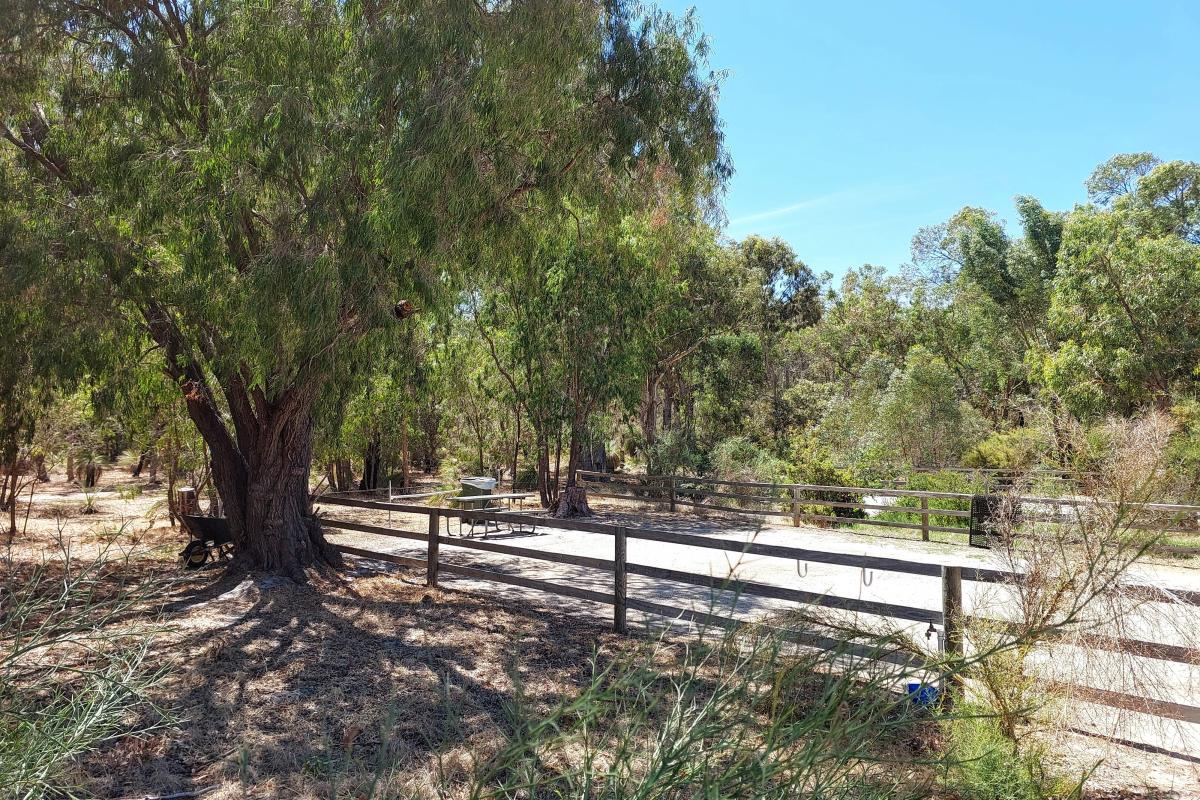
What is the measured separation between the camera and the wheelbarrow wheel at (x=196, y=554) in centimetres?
946

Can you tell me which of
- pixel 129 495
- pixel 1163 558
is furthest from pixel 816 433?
pixel 129 495

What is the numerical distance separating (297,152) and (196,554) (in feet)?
17.4

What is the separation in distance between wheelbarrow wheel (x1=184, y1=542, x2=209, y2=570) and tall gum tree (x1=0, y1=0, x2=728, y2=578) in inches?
27.2

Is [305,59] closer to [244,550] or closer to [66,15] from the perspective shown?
[66,15]

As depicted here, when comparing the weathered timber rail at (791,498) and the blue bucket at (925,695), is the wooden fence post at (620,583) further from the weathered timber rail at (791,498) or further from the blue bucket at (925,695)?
the weathered timber rail at (791,498)

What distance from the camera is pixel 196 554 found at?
31.4 ft

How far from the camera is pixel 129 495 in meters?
17.7

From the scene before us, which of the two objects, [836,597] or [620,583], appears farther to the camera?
[620,583]

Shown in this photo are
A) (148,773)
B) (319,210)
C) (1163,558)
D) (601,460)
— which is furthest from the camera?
(601,460)

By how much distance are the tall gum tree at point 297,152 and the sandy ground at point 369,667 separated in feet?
4.99

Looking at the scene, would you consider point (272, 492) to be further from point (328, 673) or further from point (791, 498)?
point (791, 498)

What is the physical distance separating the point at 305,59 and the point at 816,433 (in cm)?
2030

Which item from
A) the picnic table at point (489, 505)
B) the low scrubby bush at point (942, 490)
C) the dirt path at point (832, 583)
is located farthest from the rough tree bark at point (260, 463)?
the low scrubby bush at point (942, 490)

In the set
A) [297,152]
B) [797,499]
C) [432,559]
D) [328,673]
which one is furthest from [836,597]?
[797,499]
